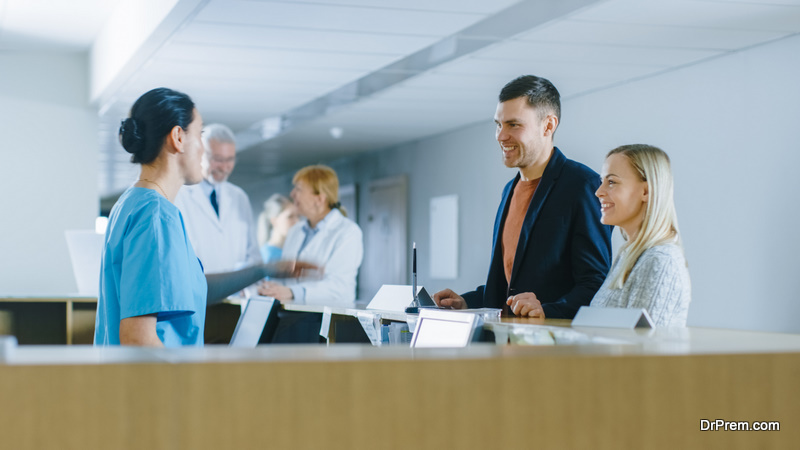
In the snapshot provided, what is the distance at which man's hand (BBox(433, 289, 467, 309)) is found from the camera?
2480mm

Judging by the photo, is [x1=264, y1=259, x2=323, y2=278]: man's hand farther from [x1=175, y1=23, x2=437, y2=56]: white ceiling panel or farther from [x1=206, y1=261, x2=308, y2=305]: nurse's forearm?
[x1=175, y1=23, x2=437, y2=56]: white ceiling panel

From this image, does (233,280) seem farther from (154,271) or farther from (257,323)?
(257,323)

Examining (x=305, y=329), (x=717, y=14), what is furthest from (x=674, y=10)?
(x=305, y=329)

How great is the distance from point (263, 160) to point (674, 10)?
27.7 feet

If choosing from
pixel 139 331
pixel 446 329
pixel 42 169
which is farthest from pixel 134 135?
pixel 42 169

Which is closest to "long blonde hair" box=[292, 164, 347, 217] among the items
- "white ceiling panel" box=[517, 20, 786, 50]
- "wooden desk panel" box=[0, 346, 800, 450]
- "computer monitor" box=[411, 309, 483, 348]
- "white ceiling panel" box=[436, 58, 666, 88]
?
"white ceiling panel" box=[517, 20, 786, 50]

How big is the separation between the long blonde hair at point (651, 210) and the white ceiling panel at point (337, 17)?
7.50 feet

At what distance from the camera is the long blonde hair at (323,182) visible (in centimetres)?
457

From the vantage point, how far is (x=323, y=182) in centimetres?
461

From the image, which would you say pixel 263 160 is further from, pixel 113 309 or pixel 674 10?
pixel 113 309

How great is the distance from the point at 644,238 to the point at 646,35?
2.99 m

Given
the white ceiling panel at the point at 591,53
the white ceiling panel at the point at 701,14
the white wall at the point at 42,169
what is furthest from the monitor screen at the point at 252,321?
the white wall at the point at 42,169

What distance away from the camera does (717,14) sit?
4473 mm

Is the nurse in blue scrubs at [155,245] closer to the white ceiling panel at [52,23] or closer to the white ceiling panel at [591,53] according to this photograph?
the white ceiling panel at [591,53]
